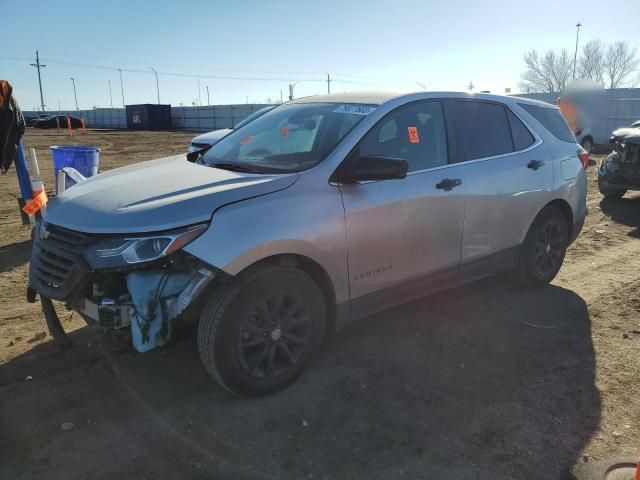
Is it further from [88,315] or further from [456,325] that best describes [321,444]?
[456,325]

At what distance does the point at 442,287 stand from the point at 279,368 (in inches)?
62.5

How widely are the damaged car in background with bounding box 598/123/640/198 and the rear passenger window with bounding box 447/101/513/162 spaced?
18.5ft

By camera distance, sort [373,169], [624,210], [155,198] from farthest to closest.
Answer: [624,210] → [373,169] → [155,198]

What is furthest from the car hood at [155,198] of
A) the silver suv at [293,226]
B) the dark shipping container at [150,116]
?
the dark shipping container at [150,116]

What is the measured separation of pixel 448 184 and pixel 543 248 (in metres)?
1.68

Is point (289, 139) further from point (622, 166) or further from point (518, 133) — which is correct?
point (622, 166)

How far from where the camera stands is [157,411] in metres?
3.16

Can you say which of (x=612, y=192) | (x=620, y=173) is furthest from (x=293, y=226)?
(x=612, y=192)

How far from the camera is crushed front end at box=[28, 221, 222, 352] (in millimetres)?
2852

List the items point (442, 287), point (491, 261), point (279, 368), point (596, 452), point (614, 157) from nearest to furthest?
point (596, 452) → point (279, 368) → point (442, 287) → point (491, 261) → point (614, 157)

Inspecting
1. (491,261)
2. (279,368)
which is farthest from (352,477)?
(491,261)

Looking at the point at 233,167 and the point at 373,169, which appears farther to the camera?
the point at 233,167

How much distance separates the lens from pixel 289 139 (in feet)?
12.8

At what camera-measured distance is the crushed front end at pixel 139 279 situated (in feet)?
9.36
